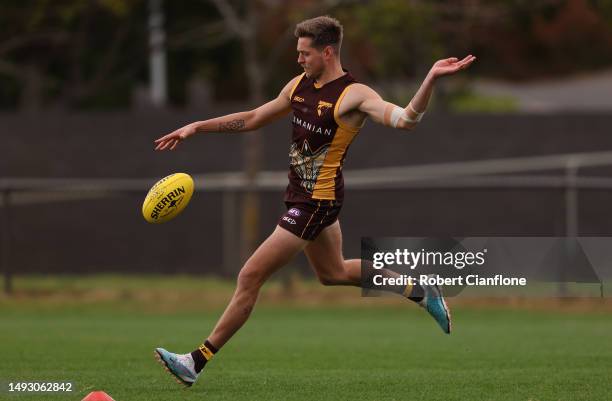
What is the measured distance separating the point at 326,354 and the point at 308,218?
309 cm

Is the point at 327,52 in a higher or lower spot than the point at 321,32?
lower

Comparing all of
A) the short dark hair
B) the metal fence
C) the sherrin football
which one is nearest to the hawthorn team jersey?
the short dark hair

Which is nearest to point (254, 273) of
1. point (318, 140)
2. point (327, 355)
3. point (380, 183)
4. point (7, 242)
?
point (318, 140)

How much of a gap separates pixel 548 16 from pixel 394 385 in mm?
15023

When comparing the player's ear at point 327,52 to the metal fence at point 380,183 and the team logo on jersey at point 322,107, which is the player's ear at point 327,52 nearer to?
the team logo on jersey at point 322,107

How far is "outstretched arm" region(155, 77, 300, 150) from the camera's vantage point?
9867mm

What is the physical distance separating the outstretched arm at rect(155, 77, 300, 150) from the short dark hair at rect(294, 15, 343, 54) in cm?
51

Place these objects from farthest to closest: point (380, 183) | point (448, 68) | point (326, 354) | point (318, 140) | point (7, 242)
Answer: point (380, 183)
point (7, 242)
point (326, 354)
point (318, 140)
point (448, 68)

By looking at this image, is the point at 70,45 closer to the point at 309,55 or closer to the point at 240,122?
the point at 240,122

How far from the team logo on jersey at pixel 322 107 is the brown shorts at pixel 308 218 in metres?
0.70

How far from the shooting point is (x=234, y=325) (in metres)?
9.66

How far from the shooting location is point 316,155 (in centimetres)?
968

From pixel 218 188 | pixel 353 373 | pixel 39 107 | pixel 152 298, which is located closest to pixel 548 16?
pixel 218 188

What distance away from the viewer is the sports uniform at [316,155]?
9.55 m
